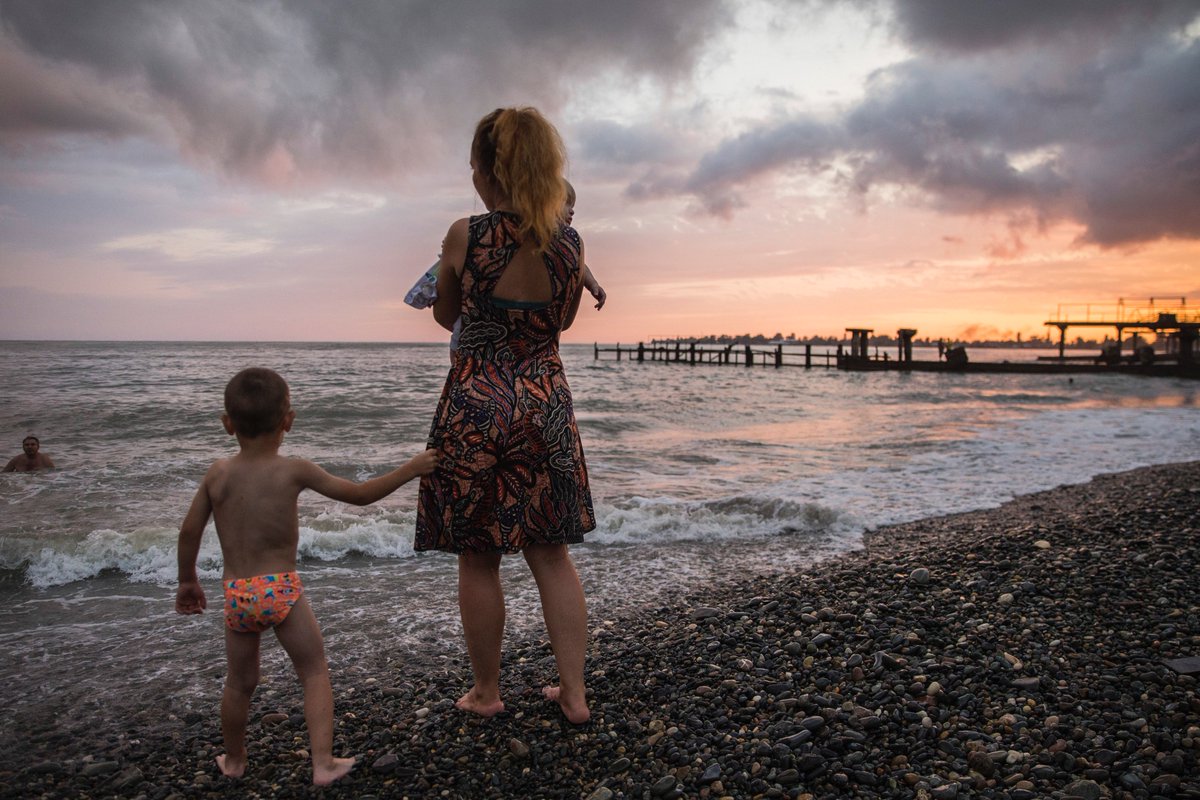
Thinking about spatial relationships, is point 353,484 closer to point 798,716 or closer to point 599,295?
point 599,295

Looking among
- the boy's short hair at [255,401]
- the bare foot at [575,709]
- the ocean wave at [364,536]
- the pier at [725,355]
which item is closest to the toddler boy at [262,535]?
the boy's short hair at [255,401]

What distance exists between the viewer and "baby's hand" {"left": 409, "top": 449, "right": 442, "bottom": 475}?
220cm

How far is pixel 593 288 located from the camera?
2.53 metres

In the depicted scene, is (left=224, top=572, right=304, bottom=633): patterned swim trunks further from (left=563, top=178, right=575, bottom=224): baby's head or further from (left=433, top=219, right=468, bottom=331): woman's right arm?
(left=563, top=178, right=575, bottom=224): baby's head

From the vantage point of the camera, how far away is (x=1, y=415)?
1340 centimetres

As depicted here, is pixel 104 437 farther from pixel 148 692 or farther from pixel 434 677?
pixel 434 677

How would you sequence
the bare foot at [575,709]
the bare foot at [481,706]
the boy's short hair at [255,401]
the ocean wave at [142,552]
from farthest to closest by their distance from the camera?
the ocean wave at [142,552] < the bare foot at [481,706] < the bare foot at [575,709] < the boy's short hair at [255,401]

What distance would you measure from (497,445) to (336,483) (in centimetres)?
50

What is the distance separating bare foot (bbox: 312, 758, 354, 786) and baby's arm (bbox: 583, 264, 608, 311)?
1729mm

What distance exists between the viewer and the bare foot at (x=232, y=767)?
2264mm

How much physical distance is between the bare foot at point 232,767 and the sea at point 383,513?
765mm

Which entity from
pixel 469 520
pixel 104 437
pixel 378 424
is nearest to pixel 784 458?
pixel 378 424

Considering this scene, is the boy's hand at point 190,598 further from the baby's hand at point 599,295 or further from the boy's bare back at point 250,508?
the baby's hand at point 599,295

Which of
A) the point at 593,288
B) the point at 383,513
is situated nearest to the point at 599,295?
the point at 593,288
